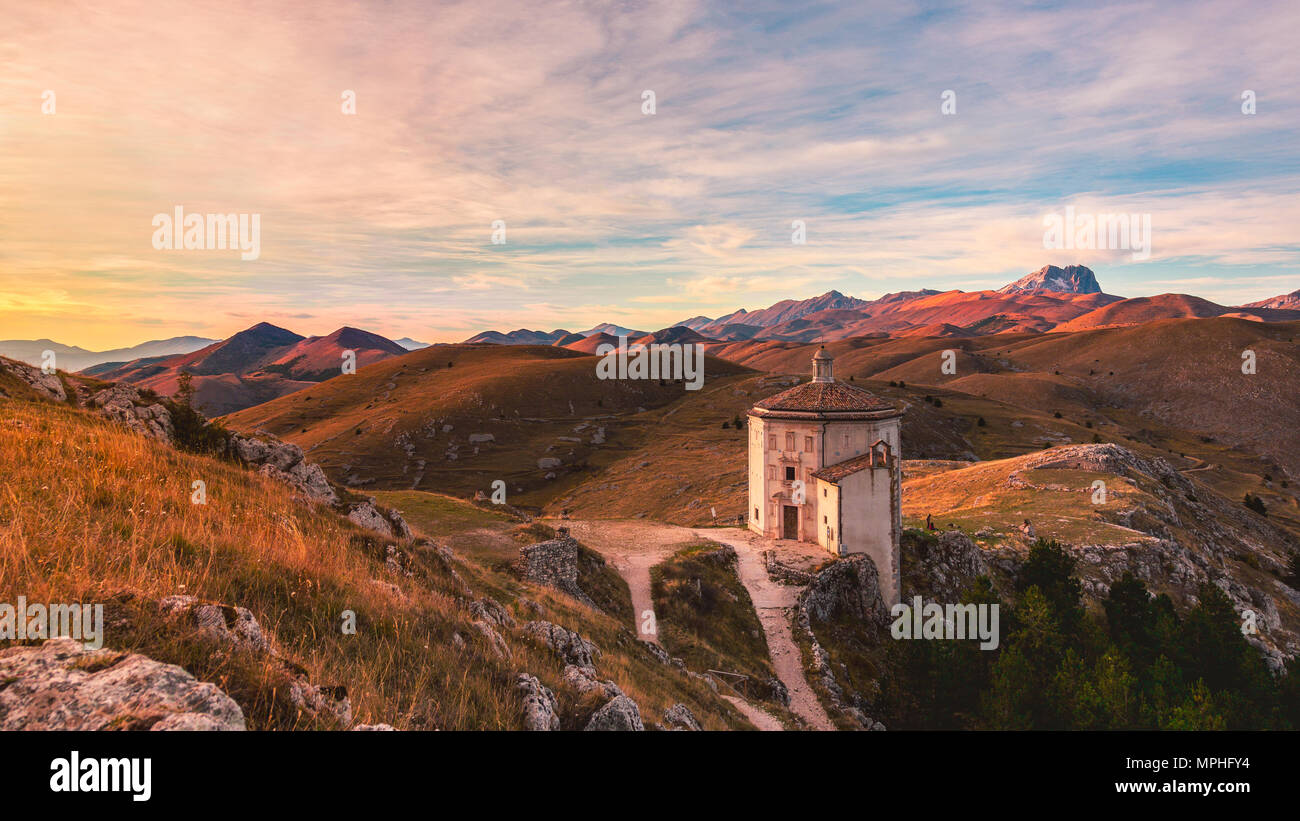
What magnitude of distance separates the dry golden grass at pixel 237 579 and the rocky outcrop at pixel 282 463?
2.96 meters

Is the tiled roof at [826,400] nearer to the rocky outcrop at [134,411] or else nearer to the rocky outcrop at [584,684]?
the rocky outcrop at [584,684]

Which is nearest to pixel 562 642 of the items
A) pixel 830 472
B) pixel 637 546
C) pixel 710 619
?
pixel 710 619

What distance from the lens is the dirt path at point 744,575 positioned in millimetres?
29547

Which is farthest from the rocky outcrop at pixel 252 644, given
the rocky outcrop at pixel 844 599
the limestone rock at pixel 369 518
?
the rocky outcrop at pixel 844 599

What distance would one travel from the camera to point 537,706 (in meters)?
7.84


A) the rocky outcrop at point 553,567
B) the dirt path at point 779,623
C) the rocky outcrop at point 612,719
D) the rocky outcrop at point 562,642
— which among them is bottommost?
the dirt path at point 779,623

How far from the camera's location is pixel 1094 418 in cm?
15850

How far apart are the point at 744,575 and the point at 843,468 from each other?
11.0 metres

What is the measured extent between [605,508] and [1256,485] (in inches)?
4891

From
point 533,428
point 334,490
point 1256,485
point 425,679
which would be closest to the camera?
point 425,679

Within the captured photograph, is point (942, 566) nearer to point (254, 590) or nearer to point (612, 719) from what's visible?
point (612, 719)

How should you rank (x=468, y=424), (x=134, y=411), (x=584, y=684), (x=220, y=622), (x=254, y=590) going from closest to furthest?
(x=220, y=622)
(x=254, y=590)
(x=584, y=684)
(x=134, y=411)
(x=468, y=424)
